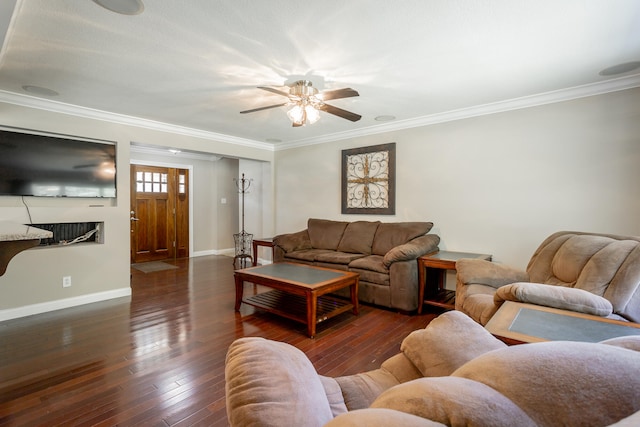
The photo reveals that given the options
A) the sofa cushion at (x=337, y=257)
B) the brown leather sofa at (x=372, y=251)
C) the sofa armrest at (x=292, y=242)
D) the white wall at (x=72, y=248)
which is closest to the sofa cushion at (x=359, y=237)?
the brown leather sofa at (x=372, y=251)

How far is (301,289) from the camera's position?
116 inches

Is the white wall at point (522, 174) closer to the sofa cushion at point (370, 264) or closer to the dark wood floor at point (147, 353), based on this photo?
the sofa cushion at point (370, 264)

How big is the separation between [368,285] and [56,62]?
361 cm

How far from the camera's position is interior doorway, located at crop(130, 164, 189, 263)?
246 inches

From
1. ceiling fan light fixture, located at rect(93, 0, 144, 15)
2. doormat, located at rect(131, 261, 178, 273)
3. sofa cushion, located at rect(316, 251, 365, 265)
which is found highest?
ceiling fan light fixture, located at rect(93, 0, 144, 15)

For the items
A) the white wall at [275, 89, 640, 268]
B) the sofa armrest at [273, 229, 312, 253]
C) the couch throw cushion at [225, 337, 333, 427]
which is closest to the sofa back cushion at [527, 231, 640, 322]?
the white wall at [275, 89, 640, 268]

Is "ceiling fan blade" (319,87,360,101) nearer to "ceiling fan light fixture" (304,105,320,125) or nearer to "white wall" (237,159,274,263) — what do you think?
"ceiling fan light fixture" (304,105,320,125)

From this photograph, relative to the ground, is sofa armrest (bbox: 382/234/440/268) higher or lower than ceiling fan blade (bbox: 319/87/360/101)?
lower

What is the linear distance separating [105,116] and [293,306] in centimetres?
324

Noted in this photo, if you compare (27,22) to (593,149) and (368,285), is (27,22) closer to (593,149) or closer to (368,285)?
(368,285)

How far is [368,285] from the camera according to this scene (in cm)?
375

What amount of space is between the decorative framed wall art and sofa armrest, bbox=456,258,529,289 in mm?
1797

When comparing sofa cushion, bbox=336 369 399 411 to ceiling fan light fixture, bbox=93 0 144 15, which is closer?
sofa cushion, bbox=336 369 399 411

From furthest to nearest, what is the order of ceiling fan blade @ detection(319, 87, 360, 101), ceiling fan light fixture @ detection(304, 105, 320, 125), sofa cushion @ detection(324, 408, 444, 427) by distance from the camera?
ceiling fan light fixture @ detection(304, 105, 320, 125), ceiling fan blade @ detection(319, 87, 360, 101), sofa cushion @ detection(324, 408, 444, 427)
